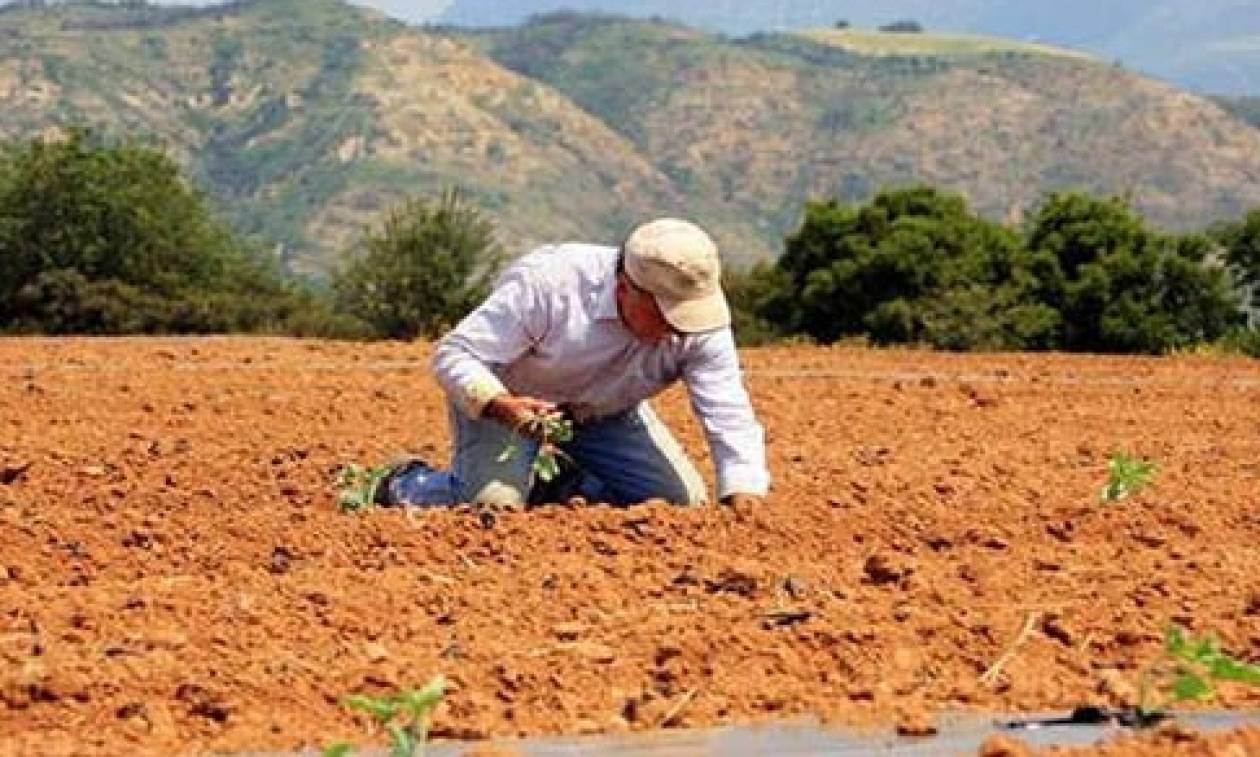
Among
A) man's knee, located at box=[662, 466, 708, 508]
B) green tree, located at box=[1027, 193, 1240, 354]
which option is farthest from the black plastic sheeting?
green tree, located at box=[1027, 193, 1240, 354]

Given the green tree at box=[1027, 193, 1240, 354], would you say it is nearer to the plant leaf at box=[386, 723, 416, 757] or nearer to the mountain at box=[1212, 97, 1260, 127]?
the plant leaf at box=[386, 723, 416, 757]

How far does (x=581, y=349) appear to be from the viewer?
769 centimetres

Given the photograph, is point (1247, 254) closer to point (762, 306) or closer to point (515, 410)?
point (762, 306)

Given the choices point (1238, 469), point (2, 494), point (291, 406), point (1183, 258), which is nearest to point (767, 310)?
point (1183, 258)

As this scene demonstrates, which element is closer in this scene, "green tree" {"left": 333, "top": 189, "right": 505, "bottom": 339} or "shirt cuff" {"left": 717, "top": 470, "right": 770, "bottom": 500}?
"shirt cuff" {"left": 717, "top": 470, "right": 770, "bottom": 500}

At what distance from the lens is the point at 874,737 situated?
15.4ft

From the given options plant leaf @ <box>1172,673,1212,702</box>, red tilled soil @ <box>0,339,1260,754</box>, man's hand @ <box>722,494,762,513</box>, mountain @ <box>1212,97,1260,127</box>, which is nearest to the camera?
plant leaf @ <box>1172,673,1212,702</box>

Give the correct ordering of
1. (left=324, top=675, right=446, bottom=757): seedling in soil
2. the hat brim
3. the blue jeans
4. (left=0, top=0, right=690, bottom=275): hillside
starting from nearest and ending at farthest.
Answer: (left=324, top=675, right=446, bottom=757): seedling in soil, the hat brim, the blue jeans, (left=0, top=0, right=690, bottom=275): hillside

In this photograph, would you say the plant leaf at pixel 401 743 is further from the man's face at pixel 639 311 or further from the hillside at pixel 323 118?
the hillside at pixel 323 118

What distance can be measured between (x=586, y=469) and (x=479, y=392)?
2.82 ft

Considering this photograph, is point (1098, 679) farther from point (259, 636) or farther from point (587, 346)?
point (587, 346)

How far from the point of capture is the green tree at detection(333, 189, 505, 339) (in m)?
30.0

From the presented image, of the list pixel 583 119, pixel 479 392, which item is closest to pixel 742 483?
pixel 479 392

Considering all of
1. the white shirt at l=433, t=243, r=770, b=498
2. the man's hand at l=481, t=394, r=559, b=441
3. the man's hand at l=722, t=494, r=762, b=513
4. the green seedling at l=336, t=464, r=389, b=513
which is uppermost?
the white shirt at l=433, t=243, r=770, b=498
